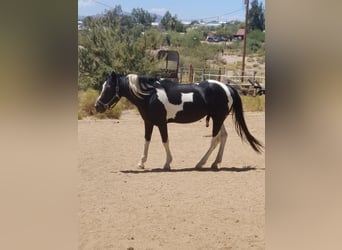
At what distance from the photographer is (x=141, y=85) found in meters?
4.58

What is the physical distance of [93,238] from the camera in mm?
2701

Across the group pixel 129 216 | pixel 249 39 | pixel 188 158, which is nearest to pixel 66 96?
pixel 129 216

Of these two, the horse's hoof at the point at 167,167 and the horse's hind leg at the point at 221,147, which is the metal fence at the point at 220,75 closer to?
the horse's hind leg at the point at 221,147

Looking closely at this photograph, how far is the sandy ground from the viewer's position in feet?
9.28

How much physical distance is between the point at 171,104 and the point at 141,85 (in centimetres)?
31

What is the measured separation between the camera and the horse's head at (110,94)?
4445mm

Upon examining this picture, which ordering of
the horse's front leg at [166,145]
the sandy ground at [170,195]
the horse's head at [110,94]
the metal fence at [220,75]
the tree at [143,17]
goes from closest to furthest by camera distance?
the sandy ground at [170,195]
the horse's head at [110,94]
the horse's front leg at [166,145]
the tree at [143,17]
the metal fence at [220,75]

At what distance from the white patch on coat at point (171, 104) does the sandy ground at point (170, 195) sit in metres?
0.42

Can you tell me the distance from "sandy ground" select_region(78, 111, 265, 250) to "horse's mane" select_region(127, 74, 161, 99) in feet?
1.99

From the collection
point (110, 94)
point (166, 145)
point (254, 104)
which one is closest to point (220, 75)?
point (254, 104)

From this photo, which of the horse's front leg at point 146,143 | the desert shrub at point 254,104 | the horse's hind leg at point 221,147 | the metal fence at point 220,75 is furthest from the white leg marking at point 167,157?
the metal fence at point 220,75

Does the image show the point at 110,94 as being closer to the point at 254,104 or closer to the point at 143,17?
the point at 254,104

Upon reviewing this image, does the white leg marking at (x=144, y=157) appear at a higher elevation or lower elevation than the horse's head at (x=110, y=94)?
lower

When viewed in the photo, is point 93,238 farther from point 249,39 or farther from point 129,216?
point 249,39
